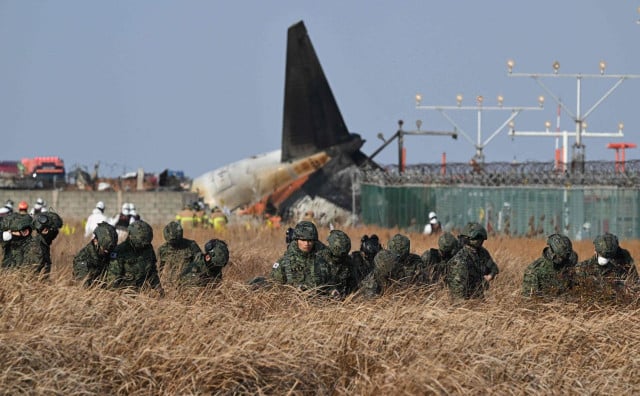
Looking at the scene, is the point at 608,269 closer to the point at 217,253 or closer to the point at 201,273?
the point at 217,253

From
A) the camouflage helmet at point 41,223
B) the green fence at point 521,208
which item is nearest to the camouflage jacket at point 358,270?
the camouflage helmet at point 41,223

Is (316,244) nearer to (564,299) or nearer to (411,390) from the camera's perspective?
(564,299)

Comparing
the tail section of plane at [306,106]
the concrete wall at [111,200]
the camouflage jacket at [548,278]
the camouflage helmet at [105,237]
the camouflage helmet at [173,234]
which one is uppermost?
the tail section of plane at [306,106]

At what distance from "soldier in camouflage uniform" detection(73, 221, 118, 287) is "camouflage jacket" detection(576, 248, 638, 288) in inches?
206

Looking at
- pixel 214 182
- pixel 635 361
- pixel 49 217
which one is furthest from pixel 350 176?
pixel 635 361

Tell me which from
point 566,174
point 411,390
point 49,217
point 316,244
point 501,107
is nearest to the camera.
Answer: point 411,390

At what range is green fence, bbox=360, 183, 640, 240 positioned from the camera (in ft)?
120

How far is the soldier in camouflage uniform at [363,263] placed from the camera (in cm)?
1766

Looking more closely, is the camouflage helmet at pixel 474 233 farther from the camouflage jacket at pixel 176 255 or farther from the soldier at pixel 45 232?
the soldier at pixel 45 232

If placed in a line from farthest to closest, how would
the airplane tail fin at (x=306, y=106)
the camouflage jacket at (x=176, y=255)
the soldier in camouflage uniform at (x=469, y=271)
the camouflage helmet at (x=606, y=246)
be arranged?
the airplane tail fin at (x=306, y=106)
the camouflage jacket at (x=176, y=255)
the camouflage helmet at (x=606, y=246)
the soldier in camouflage uniform at (x=469, y=271)

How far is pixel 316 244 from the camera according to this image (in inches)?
712

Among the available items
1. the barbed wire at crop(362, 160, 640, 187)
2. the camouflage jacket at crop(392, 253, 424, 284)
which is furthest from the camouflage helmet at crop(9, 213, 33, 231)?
the barbed wire at crop(362, 160, 640, 187)

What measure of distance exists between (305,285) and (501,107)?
5937 cm

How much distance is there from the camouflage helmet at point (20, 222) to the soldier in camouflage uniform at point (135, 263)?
190 cm
